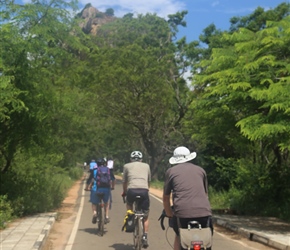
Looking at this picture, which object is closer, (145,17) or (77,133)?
(77,133)

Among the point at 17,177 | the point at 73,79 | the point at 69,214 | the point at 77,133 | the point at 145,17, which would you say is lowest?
the point at 69,214

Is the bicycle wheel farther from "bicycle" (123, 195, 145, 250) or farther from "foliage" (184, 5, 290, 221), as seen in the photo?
"foliage" (184, 5, 290, 221)

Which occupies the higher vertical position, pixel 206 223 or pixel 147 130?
pixel 147 130

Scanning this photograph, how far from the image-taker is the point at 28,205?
16.9 m

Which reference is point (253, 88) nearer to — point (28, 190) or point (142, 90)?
point (28, 190)

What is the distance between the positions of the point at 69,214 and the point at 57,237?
219 inches

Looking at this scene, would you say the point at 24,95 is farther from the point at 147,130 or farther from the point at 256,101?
the point at 147,130

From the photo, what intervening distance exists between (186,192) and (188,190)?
0.04 meters

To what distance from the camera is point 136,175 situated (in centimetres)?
999

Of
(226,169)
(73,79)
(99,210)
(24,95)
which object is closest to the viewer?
(99,210)

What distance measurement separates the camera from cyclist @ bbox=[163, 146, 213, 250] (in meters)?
6.18

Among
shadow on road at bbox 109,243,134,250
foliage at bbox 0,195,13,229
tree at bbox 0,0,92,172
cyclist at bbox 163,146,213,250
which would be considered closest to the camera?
cyclist at bbox 163,146,213,250

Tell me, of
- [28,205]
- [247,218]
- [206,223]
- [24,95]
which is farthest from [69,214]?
[206,223]

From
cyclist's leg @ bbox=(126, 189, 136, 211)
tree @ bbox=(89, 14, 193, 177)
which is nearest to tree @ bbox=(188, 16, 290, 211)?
cyclist's leg @ bbox=(126, 189, 136, 211)
